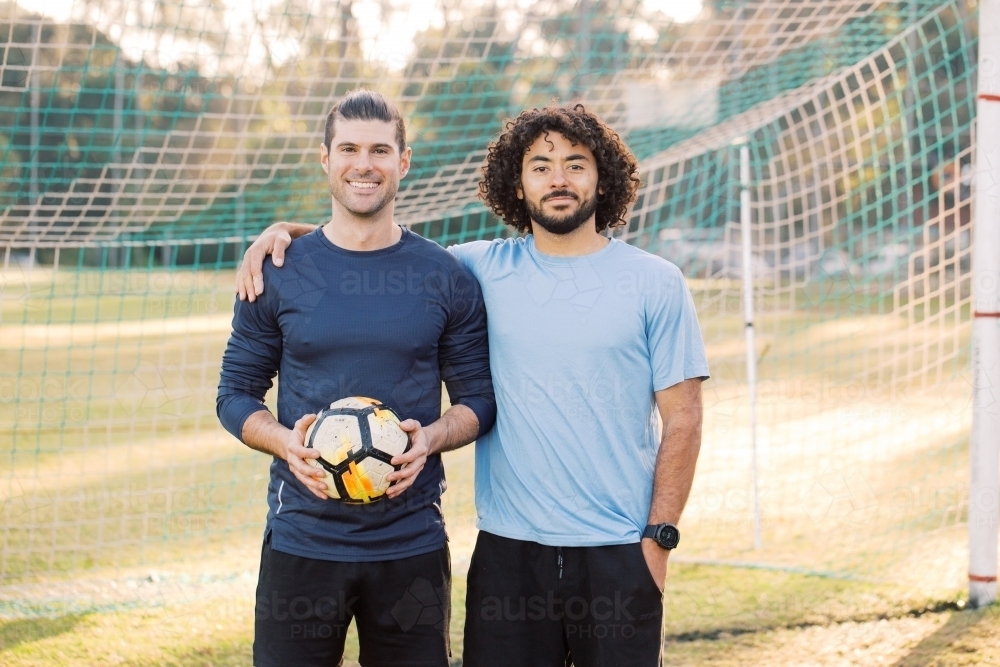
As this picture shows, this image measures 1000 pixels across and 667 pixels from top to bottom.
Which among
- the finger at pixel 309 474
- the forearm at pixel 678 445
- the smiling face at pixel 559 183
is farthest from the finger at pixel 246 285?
the forearm at pixel 678 445

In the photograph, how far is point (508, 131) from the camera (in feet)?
10.4

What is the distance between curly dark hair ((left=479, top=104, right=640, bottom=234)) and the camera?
3065mm

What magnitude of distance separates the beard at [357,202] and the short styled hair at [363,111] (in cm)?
16

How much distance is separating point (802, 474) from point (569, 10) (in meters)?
3.97

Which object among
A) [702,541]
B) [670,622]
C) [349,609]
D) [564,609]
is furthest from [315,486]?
[702,541]

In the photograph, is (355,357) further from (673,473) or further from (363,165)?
(673,473)

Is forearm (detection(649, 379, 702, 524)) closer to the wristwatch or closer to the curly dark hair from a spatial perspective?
the wristwatch

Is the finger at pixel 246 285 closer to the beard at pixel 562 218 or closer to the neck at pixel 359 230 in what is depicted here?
the neck at pixel 359 230

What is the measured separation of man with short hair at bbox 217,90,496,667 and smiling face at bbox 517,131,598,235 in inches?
12.0

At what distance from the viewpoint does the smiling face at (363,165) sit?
2896 mm

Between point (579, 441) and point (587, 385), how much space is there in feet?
0.54

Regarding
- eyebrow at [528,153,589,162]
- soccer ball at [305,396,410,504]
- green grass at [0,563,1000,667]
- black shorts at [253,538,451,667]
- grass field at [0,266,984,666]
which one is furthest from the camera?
grass field at [0,266,984,666]

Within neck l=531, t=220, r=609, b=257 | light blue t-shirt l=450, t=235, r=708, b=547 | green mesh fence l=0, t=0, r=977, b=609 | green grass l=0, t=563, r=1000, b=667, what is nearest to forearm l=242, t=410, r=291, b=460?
light blue t-shirt l=450, t=235, r=708, b=547

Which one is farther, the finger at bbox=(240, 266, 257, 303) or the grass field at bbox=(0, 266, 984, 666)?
the grass field at bbox=(0, 266, 984, 666)
